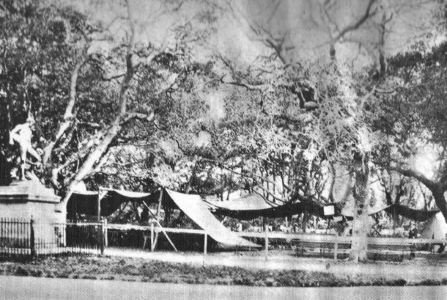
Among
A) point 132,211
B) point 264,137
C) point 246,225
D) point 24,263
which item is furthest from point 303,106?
point 246,225

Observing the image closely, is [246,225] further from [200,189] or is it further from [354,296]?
[354,296]

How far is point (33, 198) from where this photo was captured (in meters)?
9.05

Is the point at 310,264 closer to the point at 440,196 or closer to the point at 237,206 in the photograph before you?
the point at 440,196

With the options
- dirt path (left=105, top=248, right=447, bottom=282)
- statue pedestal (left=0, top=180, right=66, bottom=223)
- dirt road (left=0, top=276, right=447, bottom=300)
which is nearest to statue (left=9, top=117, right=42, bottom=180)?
statue pedestal (left=0, top=180, right=66, bottom=223)

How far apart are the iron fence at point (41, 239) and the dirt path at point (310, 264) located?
0.64 m

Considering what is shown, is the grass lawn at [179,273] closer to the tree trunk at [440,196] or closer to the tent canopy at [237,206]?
the tree trunk at [440,196]

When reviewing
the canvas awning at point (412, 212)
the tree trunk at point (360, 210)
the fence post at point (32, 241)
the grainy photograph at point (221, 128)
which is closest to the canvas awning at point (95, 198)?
the grainy photograph at point (221, 128)

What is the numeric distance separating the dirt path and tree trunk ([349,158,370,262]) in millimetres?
246

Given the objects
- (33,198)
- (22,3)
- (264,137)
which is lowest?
(33,198)

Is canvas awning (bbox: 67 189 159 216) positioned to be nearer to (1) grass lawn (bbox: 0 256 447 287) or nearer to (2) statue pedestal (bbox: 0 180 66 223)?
(2) statue pedestal (bbox: 0 180 66 223)

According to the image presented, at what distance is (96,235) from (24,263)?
217 centimetres

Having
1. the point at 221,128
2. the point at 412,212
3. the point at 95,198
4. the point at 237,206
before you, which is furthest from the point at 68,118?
the point at 412,212

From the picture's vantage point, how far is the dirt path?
7.79 meters

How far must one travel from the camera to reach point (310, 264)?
8625 millimetres
